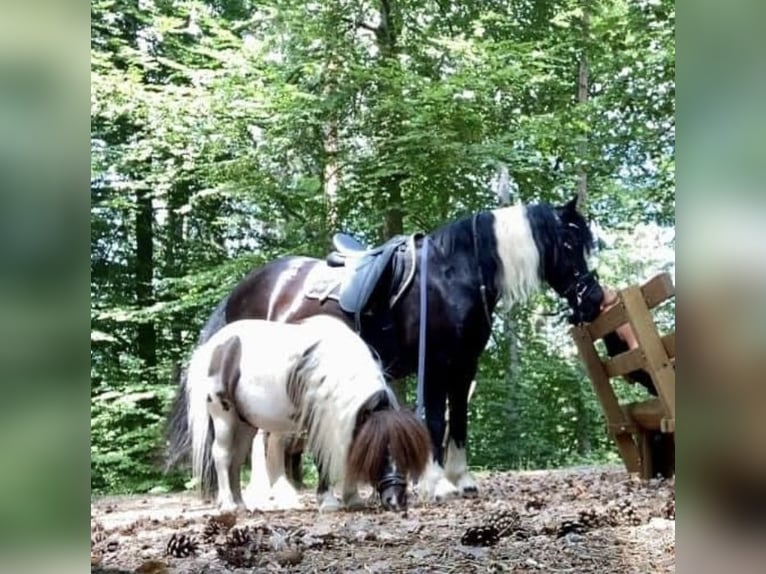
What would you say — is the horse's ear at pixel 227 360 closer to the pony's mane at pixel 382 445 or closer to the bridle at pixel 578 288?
the pony's mane at pixel 382 445

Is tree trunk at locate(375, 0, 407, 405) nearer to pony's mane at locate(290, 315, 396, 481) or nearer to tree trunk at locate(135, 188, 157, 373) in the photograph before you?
pony's mane at locate(290, 315, 396, 481)

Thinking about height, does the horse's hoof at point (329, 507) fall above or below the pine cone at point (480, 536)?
above

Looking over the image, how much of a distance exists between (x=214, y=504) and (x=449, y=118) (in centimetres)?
135

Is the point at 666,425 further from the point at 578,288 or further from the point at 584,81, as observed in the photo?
the point at 584,81

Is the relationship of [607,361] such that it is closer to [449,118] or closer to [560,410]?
[560,410]

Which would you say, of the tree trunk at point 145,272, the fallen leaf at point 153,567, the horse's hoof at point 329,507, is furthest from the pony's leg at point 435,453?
the tree trunk at point 145,272

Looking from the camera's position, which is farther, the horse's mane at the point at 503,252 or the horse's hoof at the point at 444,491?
the horse's mane at the point at 503,252

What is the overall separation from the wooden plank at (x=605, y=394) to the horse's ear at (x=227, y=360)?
0.94m

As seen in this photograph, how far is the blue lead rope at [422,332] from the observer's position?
1.99m

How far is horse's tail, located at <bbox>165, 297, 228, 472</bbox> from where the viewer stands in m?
1.95

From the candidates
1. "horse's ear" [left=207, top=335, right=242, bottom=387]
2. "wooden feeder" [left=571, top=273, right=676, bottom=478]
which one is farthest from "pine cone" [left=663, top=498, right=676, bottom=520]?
"horse's ear" [left=207, top=335, right=242, bottom=387]

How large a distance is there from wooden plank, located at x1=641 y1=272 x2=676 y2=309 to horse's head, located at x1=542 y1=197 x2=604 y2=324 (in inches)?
4.7
